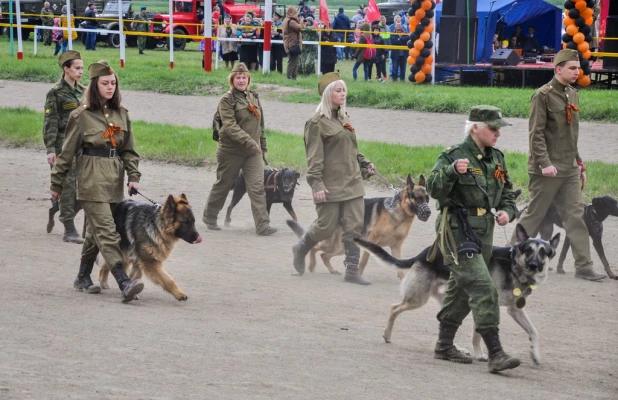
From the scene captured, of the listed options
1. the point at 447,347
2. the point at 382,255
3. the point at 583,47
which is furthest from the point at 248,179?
the point at 583,47

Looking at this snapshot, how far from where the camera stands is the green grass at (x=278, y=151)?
1416cm

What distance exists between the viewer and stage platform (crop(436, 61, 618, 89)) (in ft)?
84.8

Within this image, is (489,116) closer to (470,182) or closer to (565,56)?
(470,182)

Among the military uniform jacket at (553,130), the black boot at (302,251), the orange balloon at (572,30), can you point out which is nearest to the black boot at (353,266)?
the black boot at (302,251)

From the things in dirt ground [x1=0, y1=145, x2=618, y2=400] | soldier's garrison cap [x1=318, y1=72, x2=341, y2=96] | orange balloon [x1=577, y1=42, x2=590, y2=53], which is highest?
orange balloon [x1=577, y1=42, x2=590, y2=53]

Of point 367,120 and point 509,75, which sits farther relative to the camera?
point 509,75

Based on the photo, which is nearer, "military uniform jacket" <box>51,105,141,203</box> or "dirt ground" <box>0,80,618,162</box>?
"military uniform jacket" <box>51,105,141,203</box>

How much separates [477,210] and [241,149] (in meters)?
5.48

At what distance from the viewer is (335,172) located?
925 centimetres

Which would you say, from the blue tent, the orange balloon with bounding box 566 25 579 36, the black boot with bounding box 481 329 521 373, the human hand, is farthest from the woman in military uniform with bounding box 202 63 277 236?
the blue tent

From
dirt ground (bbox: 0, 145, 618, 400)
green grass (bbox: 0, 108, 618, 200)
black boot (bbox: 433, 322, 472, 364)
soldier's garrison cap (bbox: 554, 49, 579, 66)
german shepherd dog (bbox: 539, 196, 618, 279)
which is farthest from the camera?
green grass (bbox: 0, 108, 618, 200)

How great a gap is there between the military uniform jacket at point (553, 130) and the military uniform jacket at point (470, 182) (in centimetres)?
283

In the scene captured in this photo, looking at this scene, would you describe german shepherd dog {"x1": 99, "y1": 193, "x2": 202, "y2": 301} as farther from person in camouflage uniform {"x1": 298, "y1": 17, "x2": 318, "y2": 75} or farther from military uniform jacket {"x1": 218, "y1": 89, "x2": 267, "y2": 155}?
person in camouflage uniform {"x1": 298, "y1": 17, "x2": 318, "y2": 75}

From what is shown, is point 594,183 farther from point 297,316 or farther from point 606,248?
point 297,316
